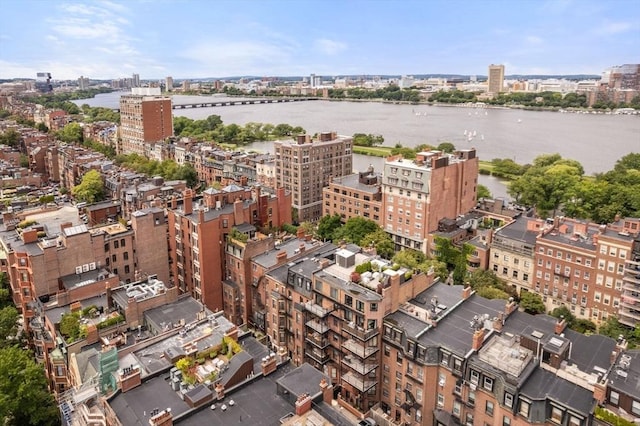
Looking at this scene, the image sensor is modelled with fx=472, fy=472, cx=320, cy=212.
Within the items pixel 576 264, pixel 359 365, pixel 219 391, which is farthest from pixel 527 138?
pixel 219 391

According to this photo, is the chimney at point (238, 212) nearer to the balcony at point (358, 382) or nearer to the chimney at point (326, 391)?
the balcony at point (358, 382)

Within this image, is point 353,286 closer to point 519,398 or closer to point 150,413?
point 519,398

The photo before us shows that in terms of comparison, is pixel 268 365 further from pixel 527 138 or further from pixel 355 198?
pixel 527 138

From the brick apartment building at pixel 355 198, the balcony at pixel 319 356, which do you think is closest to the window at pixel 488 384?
the balcony at pixel 319 356

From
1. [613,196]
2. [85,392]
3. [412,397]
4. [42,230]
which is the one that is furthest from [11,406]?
[613,196]

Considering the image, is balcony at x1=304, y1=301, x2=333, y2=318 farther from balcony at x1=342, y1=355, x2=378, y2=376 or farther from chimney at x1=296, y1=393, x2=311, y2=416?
chimney at x1=296, y1=393, x2=311, y2=416

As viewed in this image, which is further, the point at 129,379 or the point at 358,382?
the point at 358,382
